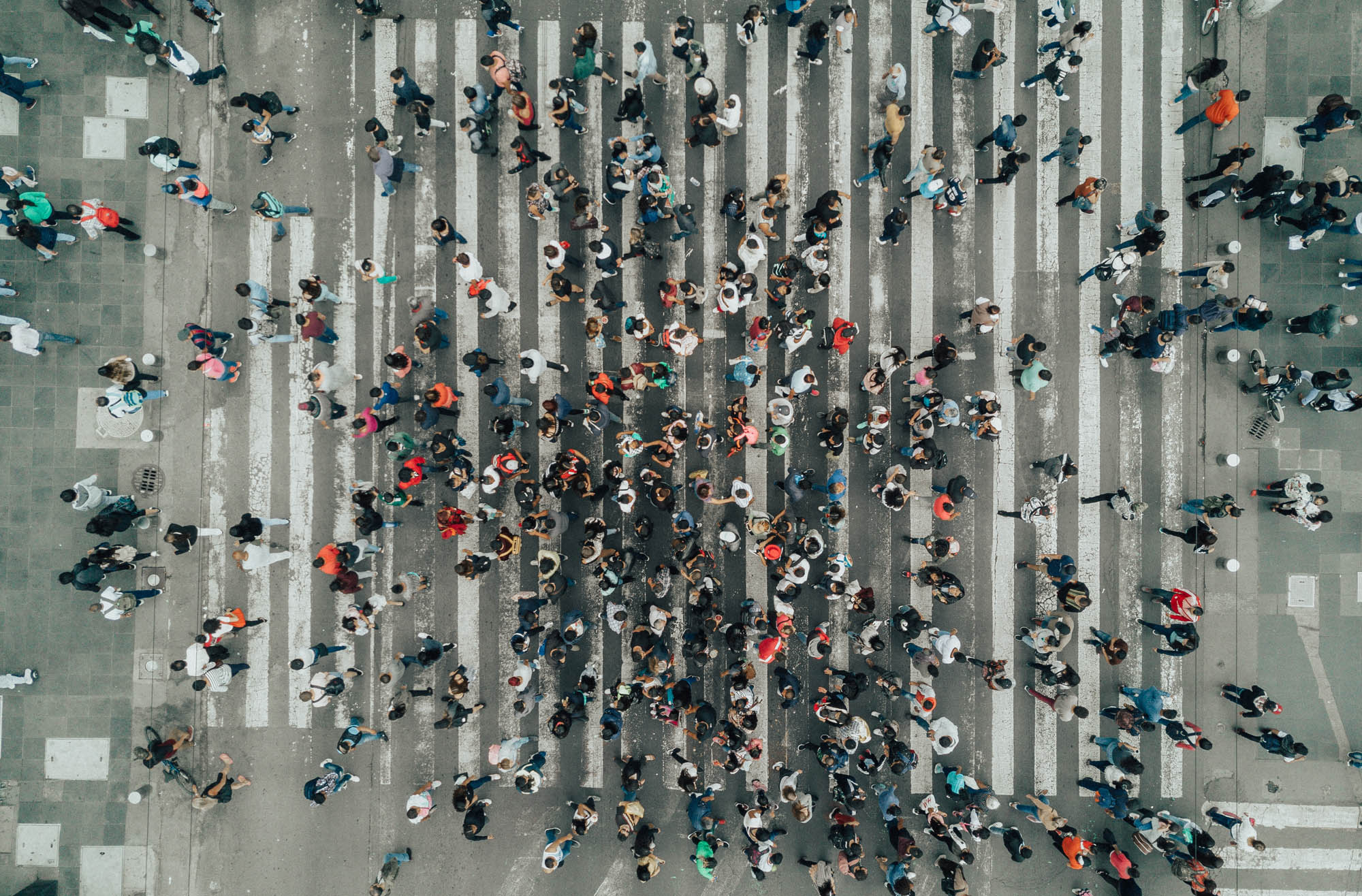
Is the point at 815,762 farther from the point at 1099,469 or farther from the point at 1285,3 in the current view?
the point at 1285,3

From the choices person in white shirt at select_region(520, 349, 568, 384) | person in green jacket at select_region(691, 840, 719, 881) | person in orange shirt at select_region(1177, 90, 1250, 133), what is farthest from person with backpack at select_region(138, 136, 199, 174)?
person in orange shirt at select_region(1177, 90, 1250, 133)

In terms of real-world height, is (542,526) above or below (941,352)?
below

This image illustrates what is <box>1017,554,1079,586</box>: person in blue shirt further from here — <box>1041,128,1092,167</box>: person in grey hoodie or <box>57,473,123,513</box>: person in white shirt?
<box>57,473,123,513</box>: person in white shirt

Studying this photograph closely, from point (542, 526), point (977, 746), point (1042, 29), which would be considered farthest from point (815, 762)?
point (1042, 29)

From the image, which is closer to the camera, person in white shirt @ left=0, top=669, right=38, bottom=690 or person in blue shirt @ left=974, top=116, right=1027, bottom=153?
person in blue shirt @ left=974, top=116, right=1027, bottom=153

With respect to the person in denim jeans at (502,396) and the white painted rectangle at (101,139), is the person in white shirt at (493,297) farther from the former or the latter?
the white painted rectangle at (101,139)

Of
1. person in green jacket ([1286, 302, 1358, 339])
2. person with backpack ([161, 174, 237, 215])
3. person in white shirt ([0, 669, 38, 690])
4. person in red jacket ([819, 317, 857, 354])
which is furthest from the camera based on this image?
person in white shirt ([0, 669, 38, 690])
